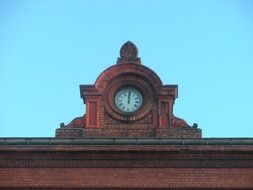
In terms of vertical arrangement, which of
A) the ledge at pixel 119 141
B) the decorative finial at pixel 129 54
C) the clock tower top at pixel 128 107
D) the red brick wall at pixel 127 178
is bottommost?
the red brick wall at pixel 127 178

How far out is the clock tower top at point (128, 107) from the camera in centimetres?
2136

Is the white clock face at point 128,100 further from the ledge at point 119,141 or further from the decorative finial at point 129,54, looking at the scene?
the ledge at point 119,141

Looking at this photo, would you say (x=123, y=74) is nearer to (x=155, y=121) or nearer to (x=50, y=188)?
(x=155, y=121)

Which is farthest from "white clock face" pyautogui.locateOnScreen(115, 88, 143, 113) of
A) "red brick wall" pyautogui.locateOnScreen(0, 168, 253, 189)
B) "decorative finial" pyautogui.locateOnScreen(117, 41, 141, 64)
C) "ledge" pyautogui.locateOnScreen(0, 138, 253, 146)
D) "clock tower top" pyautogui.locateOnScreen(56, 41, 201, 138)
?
"red brick wall" pyautogui.locateOnScreen(0, 168, 253, 189)

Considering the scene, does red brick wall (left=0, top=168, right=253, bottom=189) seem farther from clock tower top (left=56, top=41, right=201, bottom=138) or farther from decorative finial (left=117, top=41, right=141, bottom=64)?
decorative finial (left=117, top=41, right=141, bottom=64)

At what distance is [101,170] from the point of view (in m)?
18.3

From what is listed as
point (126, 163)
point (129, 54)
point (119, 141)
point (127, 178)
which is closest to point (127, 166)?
point (126, 163)

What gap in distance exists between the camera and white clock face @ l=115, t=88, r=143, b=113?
21562 millimetres

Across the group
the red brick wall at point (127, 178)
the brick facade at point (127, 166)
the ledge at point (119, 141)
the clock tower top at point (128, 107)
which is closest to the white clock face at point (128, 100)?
the clock tower top at point (128, 107)

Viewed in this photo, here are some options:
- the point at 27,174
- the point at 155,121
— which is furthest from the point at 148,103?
the point at 27,174

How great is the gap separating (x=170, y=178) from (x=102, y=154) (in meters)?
2.07

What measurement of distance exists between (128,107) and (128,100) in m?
0.33

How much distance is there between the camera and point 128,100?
2180cm

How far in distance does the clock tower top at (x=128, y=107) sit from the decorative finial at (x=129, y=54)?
0.12m
